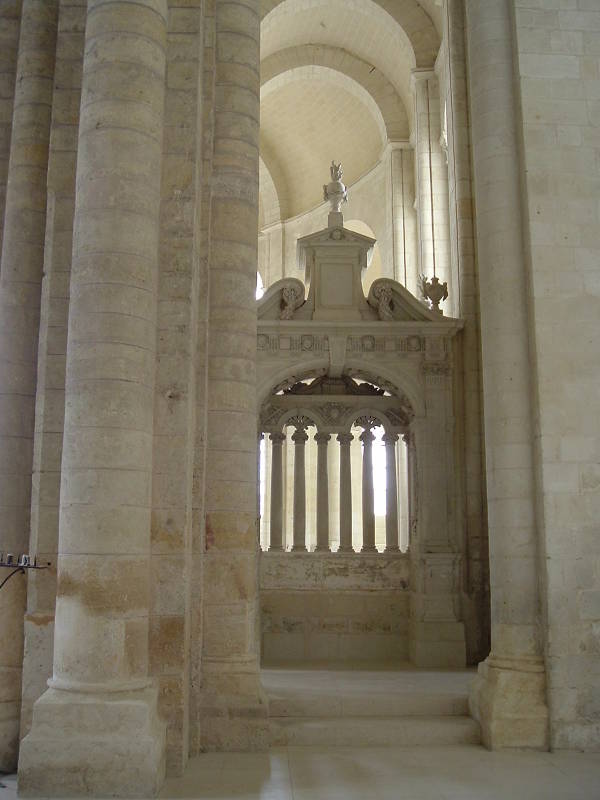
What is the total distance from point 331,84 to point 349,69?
37.7 inches

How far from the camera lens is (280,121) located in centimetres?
1998

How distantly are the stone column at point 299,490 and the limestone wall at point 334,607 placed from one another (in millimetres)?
409

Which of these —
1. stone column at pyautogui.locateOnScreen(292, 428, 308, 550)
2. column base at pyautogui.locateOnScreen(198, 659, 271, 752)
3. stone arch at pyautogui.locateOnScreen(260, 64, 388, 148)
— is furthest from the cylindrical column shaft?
stone arch at pyautogui.locateOnScreen(260, 64, 388, 148)

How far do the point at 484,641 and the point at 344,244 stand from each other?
5.62 metres

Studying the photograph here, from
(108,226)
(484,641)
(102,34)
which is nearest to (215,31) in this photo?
(102,34)

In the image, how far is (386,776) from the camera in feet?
20.6

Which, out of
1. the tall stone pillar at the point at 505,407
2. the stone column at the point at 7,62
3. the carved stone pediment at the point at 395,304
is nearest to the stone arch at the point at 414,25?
the carved stone pediment at the point at 395,304

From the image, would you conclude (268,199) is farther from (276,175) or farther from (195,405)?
(195,405)

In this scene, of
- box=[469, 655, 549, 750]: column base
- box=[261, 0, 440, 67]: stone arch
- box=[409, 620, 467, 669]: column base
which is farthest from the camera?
box=[261, 0, 440, 67]: stone arch

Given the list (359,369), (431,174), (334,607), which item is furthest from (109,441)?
(431,174)

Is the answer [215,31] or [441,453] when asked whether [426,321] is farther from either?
[215,31]

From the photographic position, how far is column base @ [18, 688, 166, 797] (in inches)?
213

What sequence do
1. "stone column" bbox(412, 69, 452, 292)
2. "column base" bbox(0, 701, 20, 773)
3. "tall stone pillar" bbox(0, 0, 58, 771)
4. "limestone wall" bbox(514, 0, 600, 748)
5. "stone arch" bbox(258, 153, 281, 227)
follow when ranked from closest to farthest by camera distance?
"column base" bbox(0, 701, 20, 773)
"tall stone pillar" bbox(0, 0, 58, 771)
"limestone wall" bbox(514, 0, 600, 748)
"stone column" bbox(412, 69, 452, 292)
"stone arch" bbox(258, 153, 281, 227)

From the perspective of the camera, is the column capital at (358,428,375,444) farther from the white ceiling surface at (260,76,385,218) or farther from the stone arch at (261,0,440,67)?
the white ceiling surface at (260,76,385,218)
